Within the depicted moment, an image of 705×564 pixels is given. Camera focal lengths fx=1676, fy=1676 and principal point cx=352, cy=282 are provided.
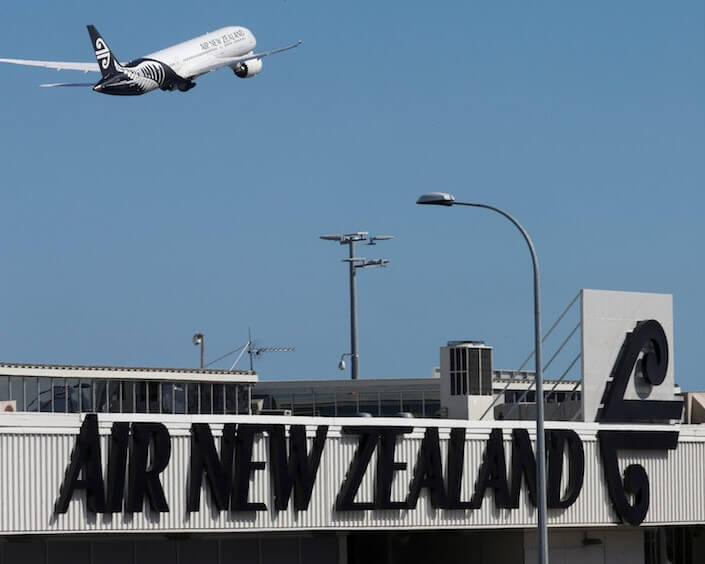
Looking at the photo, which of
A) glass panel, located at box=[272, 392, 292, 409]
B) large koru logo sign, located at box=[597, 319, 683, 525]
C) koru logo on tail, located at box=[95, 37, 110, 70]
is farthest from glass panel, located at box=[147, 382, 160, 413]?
large koru logo sign, located at box=[597, 319, 683, 525]

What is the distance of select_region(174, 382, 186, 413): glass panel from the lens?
244 feet

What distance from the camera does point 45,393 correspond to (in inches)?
2712

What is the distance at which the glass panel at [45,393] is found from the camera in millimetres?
68625

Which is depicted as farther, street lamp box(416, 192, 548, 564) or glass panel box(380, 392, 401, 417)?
glass panel box(380, 392, 401, 417)

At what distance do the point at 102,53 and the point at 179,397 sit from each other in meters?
17.1

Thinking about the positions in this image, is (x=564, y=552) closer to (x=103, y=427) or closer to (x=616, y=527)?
(x=616, y=527)

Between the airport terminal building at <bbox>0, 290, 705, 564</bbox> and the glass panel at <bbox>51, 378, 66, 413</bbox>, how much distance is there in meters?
19.0

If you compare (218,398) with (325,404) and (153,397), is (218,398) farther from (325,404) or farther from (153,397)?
(325,404)

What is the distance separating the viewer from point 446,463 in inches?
1928

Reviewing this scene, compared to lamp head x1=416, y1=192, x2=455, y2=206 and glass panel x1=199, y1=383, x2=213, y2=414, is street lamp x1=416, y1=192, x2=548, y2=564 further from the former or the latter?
glass panel x1=199, y1=383, x2=213, y2=414

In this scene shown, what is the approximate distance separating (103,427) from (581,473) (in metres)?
16.5

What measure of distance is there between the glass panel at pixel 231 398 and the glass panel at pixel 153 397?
460 cm

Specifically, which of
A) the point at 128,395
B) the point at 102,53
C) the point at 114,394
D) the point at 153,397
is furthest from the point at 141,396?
the point at 102,53

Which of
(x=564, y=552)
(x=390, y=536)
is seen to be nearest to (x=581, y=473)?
(x=564, y=552)
